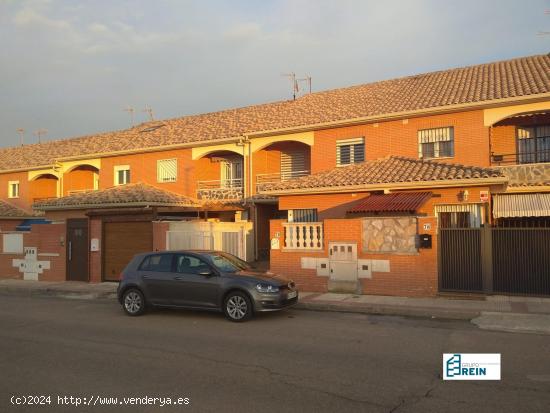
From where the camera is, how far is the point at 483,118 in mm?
17219

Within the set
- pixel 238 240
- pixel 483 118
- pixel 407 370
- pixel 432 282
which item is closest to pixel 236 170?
pixel 238 240

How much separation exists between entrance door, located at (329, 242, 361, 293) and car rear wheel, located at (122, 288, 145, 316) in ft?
17.6

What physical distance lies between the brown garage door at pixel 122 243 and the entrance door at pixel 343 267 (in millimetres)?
7152

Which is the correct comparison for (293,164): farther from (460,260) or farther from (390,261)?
(460,260)

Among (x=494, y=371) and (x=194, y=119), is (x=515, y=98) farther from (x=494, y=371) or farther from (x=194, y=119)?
(x=194, y=119)

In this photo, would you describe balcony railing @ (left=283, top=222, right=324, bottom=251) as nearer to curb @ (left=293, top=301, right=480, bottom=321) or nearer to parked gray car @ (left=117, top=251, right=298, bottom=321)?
curb @ (left=293, top=301, right=480, bottom=321)

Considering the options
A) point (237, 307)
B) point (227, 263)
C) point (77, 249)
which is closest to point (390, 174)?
point (227, 263)

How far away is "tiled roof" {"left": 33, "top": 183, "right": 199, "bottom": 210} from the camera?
64.4ft

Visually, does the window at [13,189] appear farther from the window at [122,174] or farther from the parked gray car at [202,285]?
the parked gray car at [202,285]

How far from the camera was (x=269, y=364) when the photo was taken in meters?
6.94

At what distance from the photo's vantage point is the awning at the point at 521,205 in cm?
1609

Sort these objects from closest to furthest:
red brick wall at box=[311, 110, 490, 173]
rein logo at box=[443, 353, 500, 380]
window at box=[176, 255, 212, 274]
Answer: rein logo at box=[443, 353, 500, 380], window at box=[176, 255, 212, 274], red brick wall at box=[311, 110, 490, 173]

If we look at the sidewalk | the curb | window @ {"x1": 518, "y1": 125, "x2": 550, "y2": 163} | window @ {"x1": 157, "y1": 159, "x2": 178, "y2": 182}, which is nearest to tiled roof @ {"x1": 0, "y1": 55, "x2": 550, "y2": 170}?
window @ {"x1": 157, "y1": 159, "x2": 178, "y2": 182}

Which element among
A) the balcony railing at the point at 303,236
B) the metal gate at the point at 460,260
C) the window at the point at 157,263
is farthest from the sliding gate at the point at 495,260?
the window at the point at 157,263
